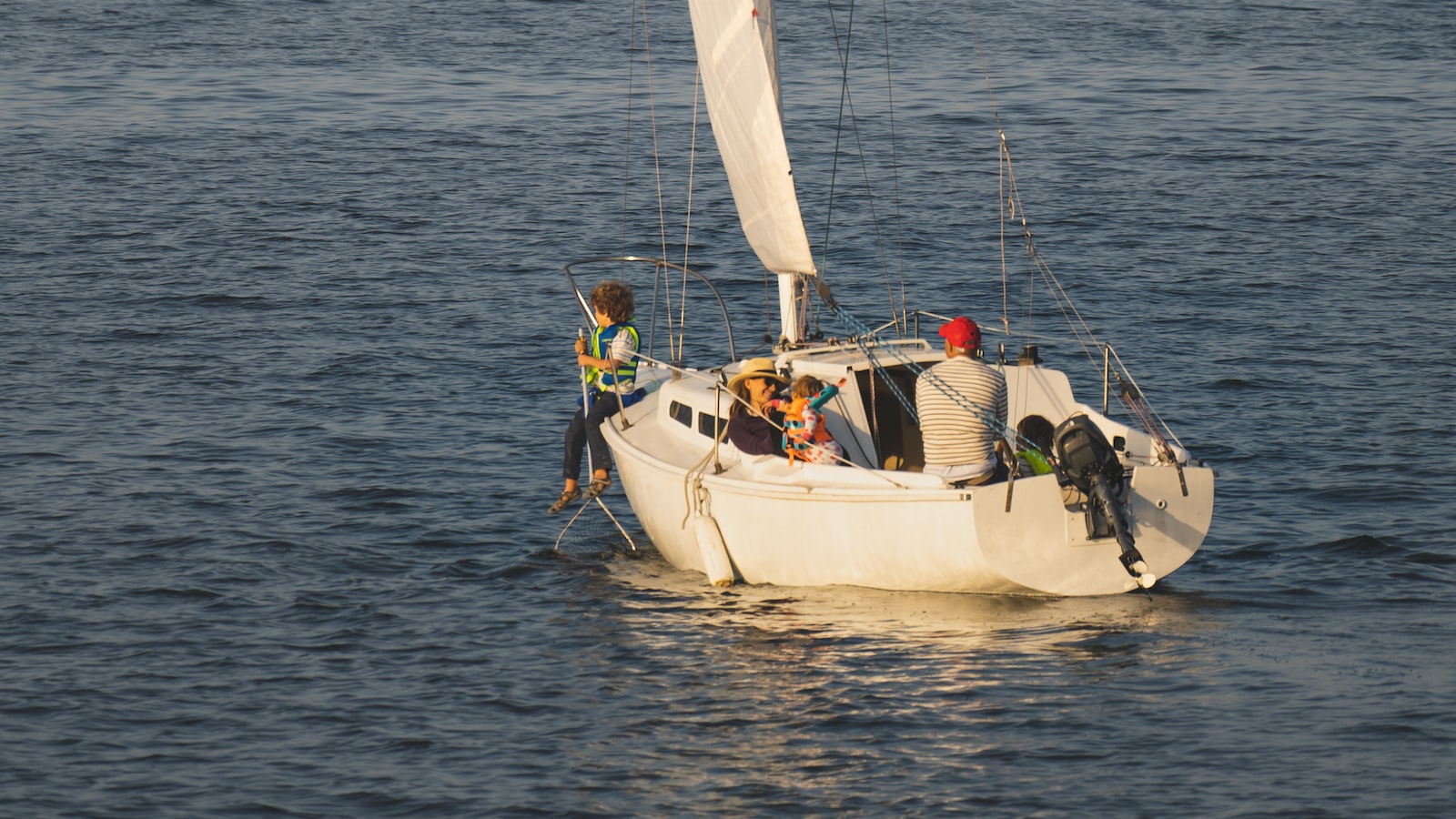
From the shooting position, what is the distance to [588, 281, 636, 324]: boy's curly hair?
1477 cm

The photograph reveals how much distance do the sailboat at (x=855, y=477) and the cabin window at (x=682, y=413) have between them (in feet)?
0.07

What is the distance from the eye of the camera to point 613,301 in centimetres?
1481

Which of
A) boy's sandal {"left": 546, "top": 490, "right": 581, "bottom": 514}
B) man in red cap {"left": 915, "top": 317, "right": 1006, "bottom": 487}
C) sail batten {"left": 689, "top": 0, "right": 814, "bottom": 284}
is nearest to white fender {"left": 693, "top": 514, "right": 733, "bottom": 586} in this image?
man in red cap {"left": 915, "top": 317, "right": 1006, "bottom": 487}

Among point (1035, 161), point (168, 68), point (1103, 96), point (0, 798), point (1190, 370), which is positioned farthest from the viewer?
point (168, 68)

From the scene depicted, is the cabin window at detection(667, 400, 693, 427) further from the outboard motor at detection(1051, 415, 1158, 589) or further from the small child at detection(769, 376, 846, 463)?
the outboard motor at detection(1051, 415, 1158, 589)

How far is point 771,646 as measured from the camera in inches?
500

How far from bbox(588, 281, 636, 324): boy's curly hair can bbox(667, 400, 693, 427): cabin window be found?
2.70 ft

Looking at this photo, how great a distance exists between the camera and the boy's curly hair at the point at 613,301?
14.8 m

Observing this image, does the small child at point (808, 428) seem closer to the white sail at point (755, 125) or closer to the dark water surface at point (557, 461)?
the dark water surface at point (557, 461)

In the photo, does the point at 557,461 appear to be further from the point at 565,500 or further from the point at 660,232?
the point at 660,232

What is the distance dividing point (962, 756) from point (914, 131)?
23147 mm

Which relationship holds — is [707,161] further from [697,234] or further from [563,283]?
[563,283]

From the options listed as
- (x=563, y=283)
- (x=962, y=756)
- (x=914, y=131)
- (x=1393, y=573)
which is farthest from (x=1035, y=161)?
(x=962, y=756)

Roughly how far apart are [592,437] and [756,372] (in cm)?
217
